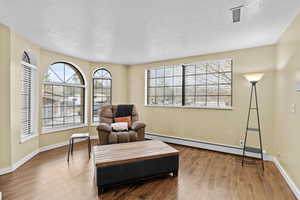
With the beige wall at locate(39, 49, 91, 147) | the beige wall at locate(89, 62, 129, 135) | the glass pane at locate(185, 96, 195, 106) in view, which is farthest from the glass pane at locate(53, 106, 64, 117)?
the glass pane at locate(185, 96, 195, 106)

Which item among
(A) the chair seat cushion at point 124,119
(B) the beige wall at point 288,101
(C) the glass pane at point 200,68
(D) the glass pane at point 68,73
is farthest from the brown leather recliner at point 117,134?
(B) the beige wall at point 288,101

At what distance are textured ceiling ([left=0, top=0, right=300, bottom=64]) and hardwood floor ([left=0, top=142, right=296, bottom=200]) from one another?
238 centimetres

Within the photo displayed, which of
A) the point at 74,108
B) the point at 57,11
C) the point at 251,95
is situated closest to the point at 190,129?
the point at 251,95

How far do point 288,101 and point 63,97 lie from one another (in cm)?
486

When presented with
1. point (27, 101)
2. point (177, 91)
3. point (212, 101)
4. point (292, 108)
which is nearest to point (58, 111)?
point (27, 101)

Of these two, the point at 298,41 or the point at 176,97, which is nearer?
the point at 298,41

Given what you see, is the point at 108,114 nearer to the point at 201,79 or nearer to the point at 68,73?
the point at 68,73

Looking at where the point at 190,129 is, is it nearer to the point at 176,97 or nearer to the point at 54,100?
the point at 176,97

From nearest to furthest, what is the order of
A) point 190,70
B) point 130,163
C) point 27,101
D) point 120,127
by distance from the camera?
point 130,163, point 27,101, point 120,127, point 190,70

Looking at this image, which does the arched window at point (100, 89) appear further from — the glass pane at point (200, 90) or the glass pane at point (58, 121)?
the glass pane at point (200, 90)

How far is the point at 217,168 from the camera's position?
2797 millimetres

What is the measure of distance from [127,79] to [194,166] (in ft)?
11.6

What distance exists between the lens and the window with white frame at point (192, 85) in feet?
12.1

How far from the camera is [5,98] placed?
8.20 feet
